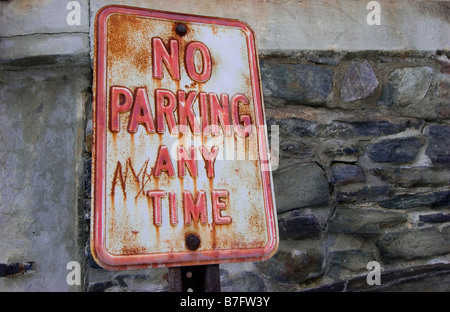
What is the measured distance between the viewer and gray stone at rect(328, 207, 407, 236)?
1.98 m

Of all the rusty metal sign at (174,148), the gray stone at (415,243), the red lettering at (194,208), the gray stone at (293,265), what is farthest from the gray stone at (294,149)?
the red lettering at (194,208)

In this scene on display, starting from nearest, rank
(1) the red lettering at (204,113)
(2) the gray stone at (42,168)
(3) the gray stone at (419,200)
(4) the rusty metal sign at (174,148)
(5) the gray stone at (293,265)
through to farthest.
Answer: (4) the rusty metal sign at (174,148), (1) the red lettering at (204,113), (2) the gray stone at (42,168), (5) the gray stone at (293,265), (3) the gray stone at (419,200)

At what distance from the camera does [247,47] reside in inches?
53.8

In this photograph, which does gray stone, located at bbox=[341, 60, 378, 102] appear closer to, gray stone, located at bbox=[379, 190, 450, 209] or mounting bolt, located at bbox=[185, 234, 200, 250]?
gray stone, located at bbox=[379, 190, 450, 209]

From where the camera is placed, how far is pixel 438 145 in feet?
6.91

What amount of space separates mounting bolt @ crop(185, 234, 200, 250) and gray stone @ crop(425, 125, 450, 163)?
1.42m

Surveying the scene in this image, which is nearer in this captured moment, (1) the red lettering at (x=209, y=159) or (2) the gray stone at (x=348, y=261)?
(1) the red lettering at (x=209, y=159)

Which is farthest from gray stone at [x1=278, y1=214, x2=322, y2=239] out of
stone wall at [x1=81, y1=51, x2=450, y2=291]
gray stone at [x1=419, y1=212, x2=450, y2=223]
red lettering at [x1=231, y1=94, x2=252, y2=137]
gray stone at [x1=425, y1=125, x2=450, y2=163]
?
red lettering at [x1=231, y1=94, x2=252, y2=137]

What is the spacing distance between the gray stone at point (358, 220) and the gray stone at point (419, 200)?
49 mm

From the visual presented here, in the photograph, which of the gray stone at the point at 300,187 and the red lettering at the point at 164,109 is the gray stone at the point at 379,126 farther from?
the red lettering at the point at 164,109

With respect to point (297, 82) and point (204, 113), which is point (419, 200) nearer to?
point (297, 82)

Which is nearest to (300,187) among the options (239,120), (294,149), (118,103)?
(294,149)

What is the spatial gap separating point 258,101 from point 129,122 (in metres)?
0.38

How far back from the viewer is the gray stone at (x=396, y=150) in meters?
2.05
